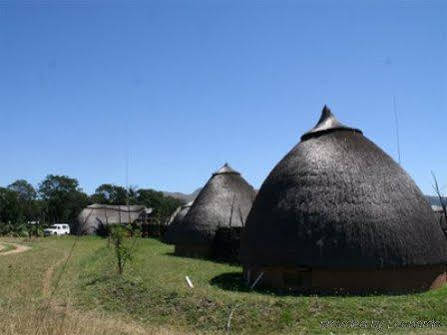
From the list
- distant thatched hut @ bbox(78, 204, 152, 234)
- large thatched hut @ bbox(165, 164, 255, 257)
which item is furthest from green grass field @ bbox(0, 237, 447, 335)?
distant thatched hut @ bbox(78, 204, 152, 234)

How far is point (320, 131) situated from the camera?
61.7ft

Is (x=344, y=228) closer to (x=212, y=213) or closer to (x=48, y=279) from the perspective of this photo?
(x=48, y=279)

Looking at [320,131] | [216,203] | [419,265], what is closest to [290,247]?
[419,265]

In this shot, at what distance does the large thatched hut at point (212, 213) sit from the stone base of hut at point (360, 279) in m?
10.4

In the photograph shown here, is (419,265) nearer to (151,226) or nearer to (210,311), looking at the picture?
(210,311)

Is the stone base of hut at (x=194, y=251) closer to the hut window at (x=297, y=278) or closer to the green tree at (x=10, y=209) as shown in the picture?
the hut window at (x=297, y=278)

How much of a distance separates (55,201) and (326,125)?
7261cm

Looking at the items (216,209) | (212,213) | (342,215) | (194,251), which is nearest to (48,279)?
(194,251)

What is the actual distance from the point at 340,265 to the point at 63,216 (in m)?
73.6

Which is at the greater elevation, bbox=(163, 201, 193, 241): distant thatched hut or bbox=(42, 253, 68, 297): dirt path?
bbox=(163, 201, 193, 241): distant thatched hut

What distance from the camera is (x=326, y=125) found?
19078 millimetres

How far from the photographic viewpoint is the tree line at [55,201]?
71125 mm

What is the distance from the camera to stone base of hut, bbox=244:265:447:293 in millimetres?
15023

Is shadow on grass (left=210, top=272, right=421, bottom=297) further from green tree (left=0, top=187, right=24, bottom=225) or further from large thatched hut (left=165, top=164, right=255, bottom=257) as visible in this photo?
green tree (left=0, top=187, right=24, bottom=225)
